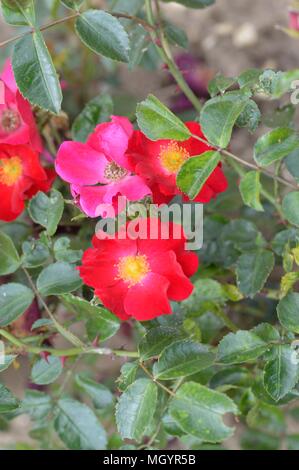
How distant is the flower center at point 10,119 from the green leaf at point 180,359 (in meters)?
0.40

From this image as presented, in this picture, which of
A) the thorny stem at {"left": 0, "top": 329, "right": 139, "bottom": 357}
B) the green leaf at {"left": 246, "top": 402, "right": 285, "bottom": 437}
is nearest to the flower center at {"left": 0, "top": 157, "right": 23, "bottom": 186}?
the thorny stem at {"left": 0, "top": 329, "right": 139, "bottom": 357}

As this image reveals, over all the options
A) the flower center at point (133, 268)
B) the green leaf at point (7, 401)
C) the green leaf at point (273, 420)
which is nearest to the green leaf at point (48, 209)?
the flower center at point (133, 268)

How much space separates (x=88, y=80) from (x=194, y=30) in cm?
37

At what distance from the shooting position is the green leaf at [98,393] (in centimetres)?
103

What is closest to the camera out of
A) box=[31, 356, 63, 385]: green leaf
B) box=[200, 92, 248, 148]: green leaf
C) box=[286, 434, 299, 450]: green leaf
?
box=[200, 92, 248, 148]: green leaf

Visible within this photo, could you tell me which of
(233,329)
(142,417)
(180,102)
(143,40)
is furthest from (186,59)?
(142,417)

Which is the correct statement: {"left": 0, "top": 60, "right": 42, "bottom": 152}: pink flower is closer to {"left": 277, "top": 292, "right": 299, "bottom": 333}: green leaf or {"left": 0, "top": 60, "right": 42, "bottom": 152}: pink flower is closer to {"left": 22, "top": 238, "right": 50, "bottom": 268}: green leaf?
{"left": 22, "top": 238, "right": 50, "bottom": 268}: green leaf

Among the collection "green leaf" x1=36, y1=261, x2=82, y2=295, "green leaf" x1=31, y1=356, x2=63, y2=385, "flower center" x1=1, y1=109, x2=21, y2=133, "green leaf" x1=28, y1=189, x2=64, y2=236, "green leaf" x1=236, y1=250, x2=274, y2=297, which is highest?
"flower center" x1=1, y1=109, x2=21, y2=133

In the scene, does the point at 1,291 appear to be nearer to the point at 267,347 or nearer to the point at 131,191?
the point at 131,191

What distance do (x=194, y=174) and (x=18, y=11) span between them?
0.27 m

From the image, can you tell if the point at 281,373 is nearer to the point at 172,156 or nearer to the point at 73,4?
the point at 172,156

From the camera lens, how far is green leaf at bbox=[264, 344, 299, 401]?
802 mm

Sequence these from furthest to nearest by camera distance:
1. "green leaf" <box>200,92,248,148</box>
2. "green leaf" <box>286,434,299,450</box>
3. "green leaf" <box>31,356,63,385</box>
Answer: "green leaf" <box>286,434,299,450</box>
"green leaf" <box>31,356,63,385</box>
"green leaf" <box>200,92,248,148</box>

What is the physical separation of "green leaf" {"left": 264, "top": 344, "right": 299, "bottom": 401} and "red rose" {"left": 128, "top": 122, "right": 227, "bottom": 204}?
8.1 inches
